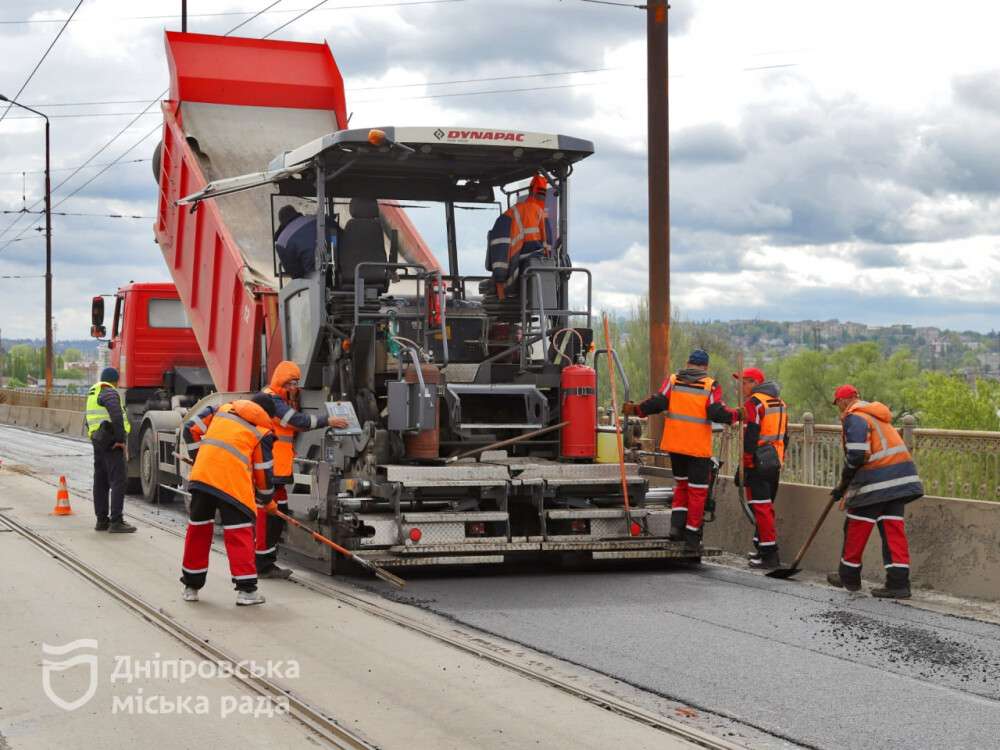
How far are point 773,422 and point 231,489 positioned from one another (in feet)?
14.8

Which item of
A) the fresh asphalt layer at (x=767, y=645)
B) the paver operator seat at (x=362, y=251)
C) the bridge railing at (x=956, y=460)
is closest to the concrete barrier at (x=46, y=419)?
the paver operator seat at (x=362, y=251)

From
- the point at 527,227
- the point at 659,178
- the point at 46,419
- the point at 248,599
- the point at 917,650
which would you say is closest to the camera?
the point at 917,650

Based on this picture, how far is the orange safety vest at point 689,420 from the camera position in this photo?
34.3 ft

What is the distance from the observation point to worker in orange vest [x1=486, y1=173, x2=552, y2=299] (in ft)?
36.6

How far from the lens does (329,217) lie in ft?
36.0

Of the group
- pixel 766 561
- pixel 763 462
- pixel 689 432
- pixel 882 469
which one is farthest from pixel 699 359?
pixel 882 469

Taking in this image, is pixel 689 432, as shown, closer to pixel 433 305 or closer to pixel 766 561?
pixel 766 561

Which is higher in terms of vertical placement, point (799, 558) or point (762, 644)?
point (799, 558)

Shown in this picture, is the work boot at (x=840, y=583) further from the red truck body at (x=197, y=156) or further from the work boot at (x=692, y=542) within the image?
the red truck body at (x=197, y=156)

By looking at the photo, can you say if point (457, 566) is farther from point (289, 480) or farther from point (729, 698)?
point (729, 698)

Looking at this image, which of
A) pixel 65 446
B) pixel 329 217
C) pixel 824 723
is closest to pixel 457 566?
pixel 329 217

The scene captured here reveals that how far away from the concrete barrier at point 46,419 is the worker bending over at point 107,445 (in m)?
22.9

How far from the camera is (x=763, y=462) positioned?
1041 centimetres

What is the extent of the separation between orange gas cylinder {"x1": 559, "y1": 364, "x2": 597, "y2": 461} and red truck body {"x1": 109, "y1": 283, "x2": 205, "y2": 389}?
7.70 meters
